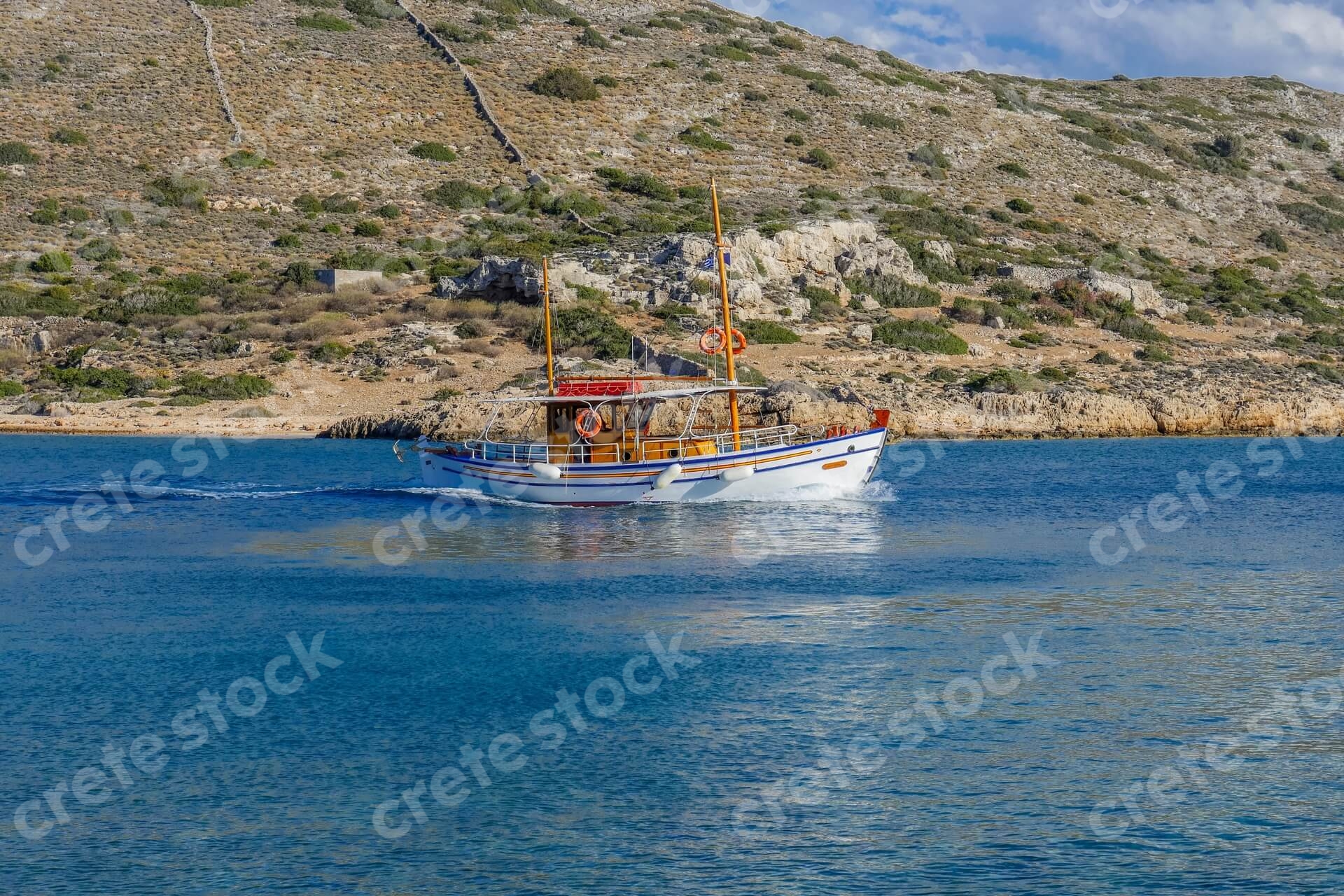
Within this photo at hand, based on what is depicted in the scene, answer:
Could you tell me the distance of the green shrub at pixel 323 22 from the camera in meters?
93.8

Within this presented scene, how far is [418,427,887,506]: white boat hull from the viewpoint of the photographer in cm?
3256

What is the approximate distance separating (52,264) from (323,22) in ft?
124

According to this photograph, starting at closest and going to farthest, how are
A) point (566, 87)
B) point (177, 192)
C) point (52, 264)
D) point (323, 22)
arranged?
point (52, 264) → point (177, 192) → point (566, 87) → point (323, 22)

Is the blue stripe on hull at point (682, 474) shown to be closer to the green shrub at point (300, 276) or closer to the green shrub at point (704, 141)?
the green shrub at point (300, 276)

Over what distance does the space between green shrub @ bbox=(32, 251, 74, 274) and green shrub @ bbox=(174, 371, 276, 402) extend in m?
13.9

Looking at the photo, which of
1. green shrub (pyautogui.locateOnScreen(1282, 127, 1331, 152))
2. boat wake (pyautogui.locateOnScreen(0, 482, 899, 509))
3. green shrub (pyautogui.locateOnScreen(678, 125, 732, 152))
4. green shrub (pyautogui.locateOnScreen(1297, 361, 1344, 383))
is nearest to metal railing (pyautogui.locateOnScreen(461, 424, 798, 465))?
boat wake (pyautogui.locateOnScreen(0, 482, 899, 509))

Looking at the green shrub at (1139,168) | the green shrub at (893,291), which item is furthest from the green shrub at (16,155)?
the green shrub at (1139,168)

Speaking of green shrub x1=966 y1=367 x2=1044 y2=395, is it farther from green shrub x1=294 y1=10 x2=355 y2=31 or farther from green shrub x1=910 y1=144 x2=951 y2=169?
green shrub x1=294 y1=10 x2=355 y2=31

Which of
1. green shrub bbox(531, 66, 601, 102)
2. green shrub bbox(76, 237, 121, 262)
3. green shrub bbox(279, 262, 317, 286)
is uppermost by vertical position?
green shrub bbox(531, 66, 601, 102)

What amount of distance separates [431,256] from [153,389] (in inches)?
648

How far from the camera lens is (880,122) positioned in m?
91.1

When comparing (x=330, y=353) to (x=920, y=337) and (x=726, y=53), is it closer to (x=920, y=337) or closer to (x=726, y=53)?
(x=920, y=337)

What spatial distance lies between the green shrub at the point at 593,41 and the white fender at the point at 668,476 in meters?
68.8

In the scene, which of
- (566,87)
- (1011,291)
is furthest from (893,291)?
(566,87)
